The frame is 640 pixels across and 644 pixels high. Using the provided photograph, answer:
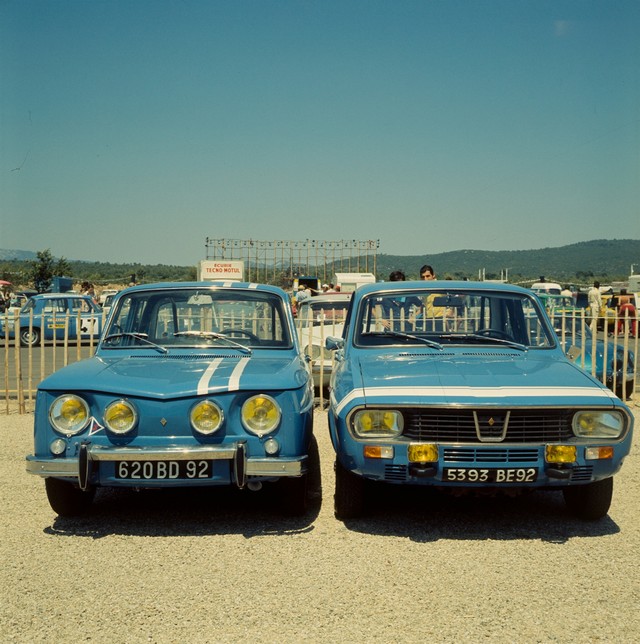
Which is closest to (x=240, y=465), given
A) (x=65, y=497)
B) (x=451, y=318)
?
(x=65, y=497)

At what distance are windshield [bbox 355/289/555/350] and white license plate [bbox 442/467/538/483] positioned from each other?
4.92 ft

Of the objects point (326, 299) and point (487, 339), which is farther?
point (326, 299)

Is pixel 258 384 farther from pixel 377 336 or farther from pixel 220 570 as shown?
pixel 377 336

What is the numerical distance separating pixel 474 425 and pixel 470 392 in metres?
0.20

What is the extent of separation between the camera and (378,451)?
14.2 feet

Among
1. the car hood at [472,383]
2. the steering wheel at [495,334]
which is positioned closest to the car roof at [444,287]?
the steering wheel at [495,334]

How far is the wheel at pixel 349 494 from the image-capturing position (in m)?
4.70

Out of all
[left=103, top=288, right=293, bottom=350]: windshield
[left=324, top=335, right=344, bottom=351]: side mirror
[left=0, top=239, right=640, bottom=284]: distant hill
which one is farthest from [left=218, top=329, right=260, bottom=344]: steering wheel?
[left=0, top=239, right=640, bottom=284]: distant hill

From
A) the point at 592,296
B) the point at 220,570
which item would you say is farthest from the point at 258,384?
the point at 592,296

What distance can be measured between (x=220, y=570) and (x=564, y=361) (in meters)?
2.87

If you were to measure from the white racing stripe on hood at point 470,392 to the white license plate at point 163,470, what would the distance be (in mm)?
929

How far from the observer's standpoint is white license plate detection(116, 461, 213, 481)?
431 cm

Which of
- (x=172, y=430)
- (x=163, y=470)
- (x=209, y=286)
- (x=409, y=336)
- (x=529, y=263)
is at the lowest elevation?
(x=163, y=470)

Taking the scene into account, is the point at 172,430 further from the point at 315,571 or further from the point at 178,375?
the point at 315,571
